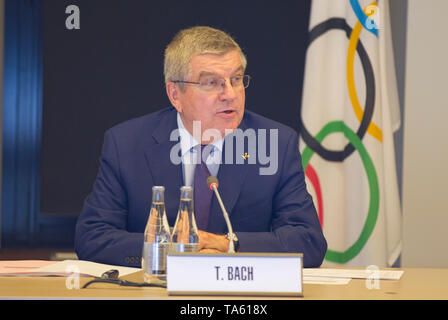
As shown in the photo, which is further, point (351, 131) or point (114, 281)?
point (351, 131)

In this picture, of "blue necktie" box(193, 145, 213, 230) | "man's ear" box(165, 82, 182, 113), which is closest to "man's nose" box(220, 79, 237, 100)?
"man's ear" box(165, 82, 182, 113)

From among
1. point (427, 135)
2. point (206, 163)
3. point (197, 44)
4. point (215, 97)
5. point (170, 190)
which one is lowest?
point (170, 190)

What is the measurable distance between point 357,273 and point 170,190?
0.83 m

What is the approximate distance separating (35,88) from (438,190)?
282 centimetres

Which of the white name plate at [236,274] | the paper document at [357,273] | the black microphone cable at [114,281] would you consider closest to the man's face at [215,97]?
the paper document at [357,273]

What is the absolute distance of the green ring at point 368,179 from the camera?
137 inches

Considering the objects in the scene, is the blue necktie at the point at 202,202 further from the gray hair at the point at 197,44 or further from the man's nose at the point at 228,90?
the gray hair at the point at 197,44

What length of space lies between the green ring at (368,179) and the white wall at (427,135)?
7.5 inches

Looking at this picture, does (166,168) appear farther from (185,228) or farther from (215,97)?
(185,228)

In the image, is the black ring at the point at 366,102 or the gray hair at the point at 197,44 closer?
the gray hair at the point at 197,44

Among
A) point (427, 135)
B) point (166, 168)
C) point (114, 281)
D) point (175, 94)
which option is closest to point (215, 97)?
point (175, 94)

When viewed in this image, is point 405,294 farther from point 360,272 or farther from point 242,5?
point 242,5

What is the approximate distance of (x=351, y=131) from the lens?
3559mm

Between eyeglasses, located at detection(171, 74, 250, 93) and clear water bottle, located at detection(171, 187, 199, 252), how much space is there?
0.90 m
